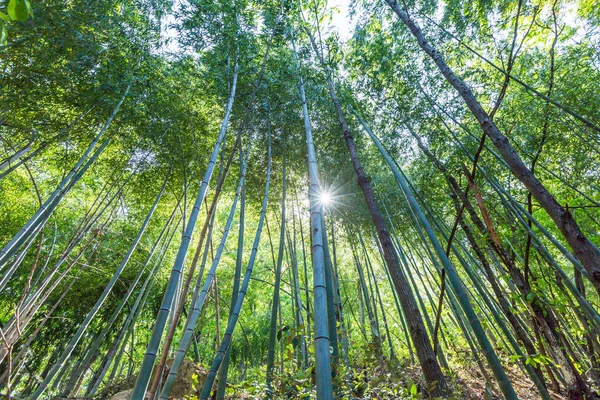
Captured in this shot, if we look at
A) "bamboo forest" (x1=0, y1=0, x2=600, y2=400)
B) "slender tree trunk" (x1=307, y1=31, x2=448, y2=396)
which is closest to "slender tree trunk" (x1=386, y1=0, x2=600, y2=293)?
"bamboo forest" (x1=0, y1=0, x2=600, y2=400)

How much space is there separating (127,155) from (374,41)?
14.5 ft

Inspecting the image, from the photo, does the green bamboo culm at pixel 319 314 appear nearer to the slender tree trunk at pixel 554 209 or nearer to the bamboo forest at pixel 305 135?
the bamboo forest at pixel 305 135

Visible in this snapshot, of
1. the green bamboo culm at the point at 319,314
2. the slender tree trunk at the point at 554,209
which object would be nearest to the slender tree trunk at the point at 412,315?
the green bamboo culm at the point at 319,314

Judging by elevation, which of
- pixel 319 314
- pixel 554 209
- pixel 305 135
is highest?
pixel 305 135

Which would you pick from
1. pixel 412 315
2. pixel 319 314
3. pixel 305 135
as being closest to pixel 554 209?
pixel 412 315

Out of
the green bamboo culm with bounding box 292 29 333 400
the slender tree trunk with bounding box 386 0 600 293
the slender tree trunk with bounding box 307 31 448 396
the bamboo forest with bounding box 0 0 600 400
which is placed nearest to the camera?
the green bamboo culm with bounding box 292 29 333 400

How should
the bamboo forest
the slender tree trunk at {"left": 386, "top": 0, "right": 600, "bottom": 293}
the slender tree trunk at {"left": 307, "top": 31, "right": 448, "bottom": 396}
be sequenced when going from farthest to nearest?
the bamboo forest < the slender tree trunk at {"left": 307, "top": 31, "right": 448, "bottom": 396} < the slender tree trunk at {"left": 386, "top": 0, "right": 600, "bottom": 293}

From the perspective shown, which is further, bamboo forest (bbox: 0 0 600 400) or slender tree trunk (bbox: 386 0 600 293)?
bamboo forest (bbox: 0 0 600 400)

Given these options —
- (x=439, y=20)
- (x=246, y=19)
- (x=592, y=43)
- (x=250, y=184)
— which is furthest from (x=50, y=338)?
(x=592, y=43)

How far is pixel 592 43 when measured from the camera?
3.63 meters

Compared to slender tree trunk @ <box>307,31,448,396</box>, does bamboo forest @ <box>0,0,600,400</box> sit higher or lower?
higher

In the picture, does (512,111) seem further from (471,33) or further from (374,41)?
(374,41)

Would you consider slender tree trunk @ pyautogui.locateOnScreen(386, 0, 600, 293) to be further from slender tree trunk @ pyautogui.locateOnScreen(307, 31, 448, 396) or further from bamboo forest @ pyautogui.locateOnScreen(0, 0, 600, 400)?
slender tree trunk @ pyautogui.locateOnScreen(307, 31, 448, 396)

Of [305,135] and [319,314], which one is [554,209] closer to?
[319,314]
